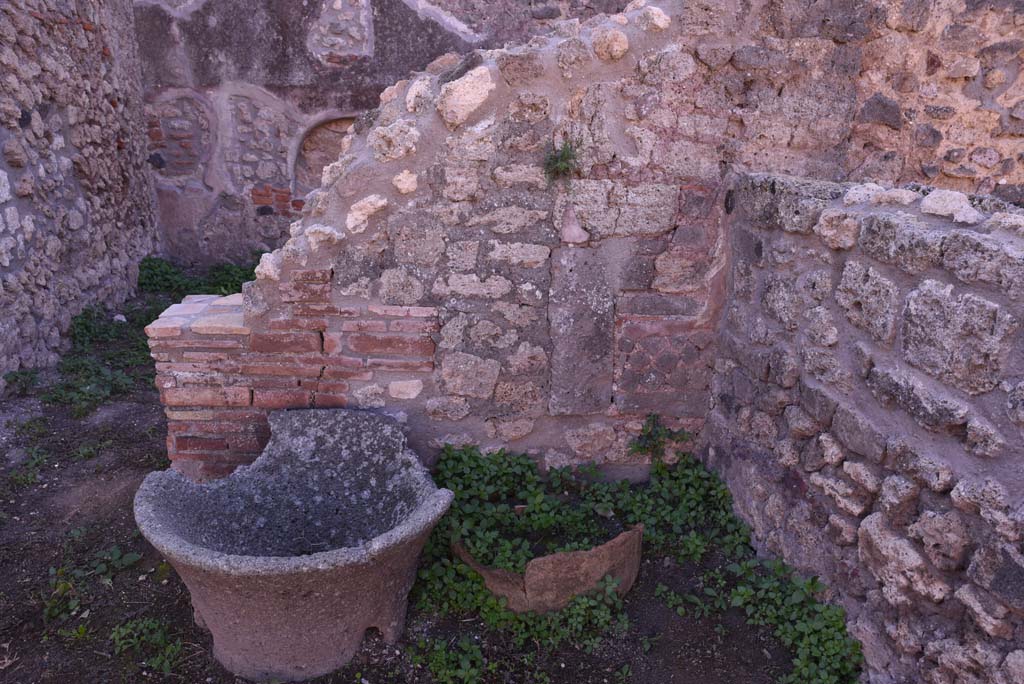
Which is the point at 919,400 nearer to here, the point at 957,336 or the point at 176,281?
the point at 957,336

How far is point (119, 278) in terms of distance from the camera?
219 inches

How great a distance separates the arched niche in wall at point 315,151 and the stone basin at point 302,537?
15.2ft

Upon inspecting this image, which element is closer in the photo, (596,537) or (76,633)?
(76,633)

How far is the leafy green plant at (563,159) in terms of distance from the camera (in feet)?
9.23

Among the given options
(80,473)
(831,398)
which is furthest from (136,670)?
(831,398)

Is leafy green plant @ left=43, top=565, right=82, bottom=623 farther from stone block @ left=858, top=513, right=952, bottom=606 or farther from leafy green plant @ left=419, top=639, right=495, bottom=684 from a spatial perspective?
stone block @ left=858, top=513, right=952, bottom=606

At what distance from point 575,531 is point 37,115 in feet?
13.3

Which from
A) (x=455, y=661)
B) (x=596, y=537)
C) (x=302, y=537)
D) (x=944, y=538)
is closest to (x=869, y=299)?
(x=944, y=538)

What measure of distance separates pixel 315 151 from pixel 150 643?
539cm

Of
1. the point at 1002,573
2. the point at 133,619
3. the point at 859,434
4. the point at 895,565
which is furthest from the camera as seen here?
the point at 133,619

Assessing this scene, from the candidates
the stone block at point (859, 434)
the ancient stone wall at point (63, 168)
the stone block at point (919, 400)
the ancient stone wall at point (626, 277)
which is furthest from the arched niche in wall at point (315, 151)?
the stone block at point (919, 400)

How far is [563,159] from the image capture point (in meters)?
2.81

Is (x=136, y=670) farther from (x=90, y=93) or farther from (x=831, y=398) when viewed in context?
(x=90, y=93)

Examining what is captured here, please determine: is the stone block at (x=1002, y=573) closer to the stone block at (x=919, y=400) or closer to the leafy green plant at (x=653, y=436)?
the stone block at (x=919, y=400)
